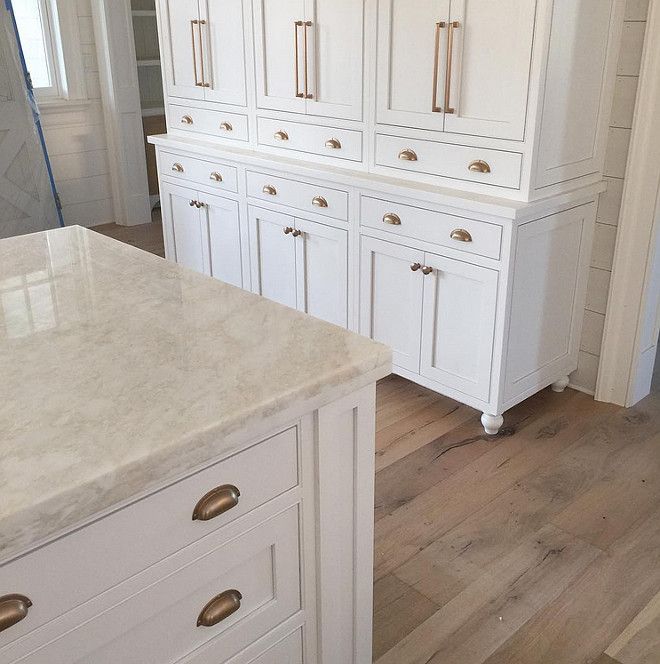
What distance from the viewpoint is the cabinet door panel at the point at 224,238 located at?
3.33 meters

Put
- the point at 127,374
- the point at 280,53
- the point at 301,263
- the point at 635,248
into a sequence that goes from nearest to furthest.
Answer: the point at 127,374 → the point at 635,248 → the point at 280,53 → the point at 301,263

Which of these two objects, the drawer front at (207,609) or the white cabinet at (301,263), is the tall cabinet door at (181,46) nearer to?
the white cabinet at (301,263)

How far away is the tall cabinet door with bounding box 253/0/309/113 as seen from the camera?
2.80 m

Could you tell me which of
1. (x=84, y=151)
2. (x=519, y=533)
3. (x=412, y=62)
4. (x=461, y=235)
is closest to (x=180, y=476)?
(x=519, y=533)

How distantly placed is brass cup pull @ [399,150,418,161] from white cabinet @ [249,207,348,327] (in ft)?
1.24

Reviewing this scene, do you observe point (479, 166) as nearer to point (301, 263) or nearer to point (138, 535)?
point (301, 263)

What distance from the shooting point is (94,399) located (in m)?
1.04

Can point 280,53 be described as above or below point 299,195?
above

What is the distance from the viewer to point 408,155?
258 centimetres

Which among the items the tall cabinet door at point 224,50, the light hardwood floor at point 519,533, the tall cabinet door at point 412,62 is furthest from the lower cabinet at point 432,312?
the tall cabinet door at point 224,50

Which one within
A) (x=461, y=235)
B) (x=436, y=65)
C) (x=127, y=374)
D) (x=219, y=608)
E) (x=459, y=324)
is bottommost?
(x=459, y=324)

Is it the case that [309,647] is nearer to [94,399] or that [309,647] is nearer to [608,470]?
[94,399]

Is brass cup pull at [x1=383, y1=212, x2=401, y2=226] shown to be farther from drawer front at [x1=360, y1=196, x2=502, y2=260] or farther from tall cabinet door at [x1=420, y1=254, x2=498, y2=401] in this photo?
tall cabinet door at [x1=420, y1=254, x2=498, y2=401]

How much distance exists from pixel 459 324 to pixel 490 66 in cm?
84
